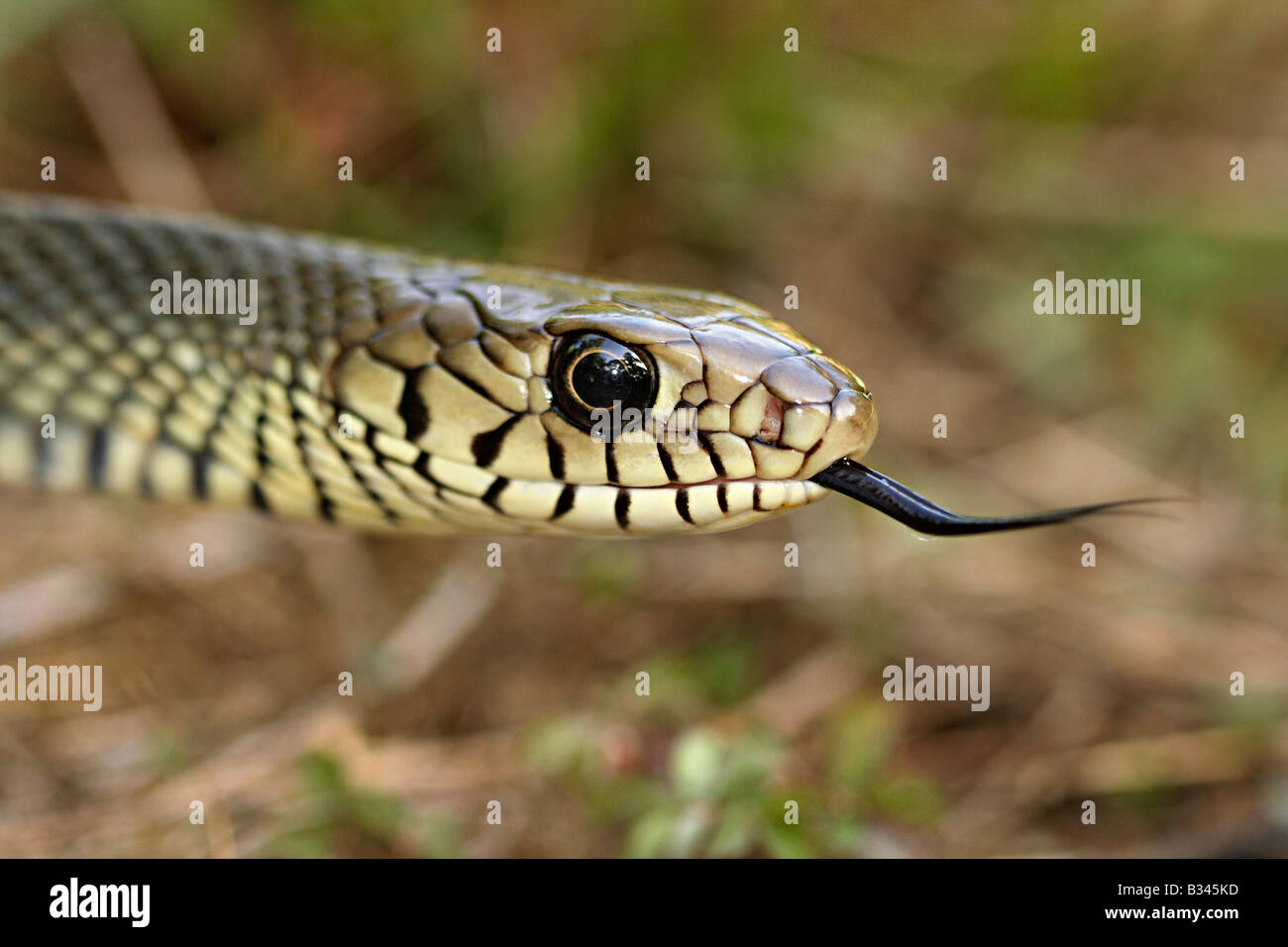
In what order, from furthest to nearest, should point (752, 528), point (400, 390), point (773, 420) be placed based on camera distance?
1. point (752, 528)
2. point (400, 390)
3. point (773, 420)

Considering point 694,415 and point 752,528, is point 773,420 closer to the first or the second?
point 694,415

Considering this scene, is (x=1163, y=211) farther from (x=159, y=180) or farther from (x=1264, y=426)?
(x=159, y=180)

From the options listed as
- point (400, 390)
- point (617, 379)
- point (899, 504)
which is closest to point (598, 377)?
point (617, 379)

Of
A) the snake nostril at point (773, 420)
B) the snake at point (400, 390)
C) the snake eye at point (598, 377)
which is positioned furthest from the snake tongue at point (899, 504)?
the snake eye at point (598, 377)

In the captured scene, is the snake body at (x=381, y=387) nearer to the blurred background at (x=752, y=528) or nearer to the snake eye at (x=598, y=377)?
the snake eye at (x=598, y=377)

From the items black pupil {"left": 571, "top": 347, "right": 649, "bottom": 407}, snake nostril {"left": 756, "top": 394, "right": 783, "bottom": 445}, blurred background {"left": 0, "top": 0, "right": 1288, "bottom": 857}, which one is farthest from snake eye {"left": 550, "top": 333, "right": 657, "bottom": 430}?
blurred background {"left": 0, "top": 0, "right": 1288, "bottom": 857}
